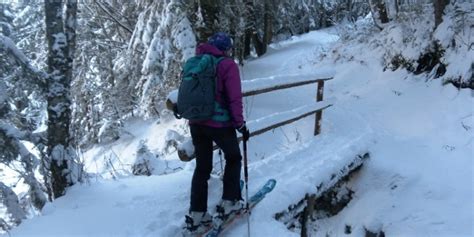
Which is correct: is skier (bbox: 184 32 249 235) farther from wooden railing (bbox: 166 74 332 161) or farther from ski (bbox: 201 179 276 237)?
wooden railing (bbox: 166 74 332 161)

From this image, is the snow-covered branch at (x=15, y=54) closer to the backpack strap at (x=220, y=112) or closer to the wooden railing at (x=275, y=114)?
the wooden railing at (x=275, y=114)

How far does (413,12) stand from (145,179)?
9031 mm

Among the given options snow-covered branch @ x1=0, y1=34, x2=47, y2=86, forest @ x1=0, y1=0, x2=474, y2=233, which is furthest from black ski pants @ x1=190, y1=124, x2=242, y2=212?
snow-covered branch @ x1=0, y1=34, x2=47, y2=86

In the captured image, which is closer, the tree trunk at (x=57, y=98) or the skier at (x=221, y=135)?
the skier at (x=221, y=135)

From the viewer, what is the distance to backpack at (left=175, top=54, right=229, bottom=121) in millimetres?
4375

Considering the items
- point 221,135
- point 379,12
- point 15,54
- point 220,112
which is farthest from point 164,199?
point 379,12

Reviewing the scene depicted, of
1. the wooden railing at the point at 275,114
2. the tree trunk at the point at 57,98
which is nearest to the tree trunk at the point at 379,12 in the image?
the wooden railing at the point at 275,114

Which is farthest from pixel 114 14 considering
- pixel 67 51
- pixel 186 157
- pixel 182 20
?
pixel 186 157

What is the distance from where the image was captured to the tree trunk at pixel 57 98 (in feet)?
17.8

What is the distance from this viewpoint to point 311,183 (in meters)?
6.31

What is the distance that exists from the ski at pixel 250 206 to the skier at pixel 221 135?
85 mm

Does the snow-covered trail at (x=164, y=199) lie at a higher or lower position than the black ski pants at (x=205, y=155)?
lower

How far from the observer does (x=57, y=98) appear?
5508 millimetres

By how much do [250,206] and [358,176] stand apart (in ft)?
9.93
